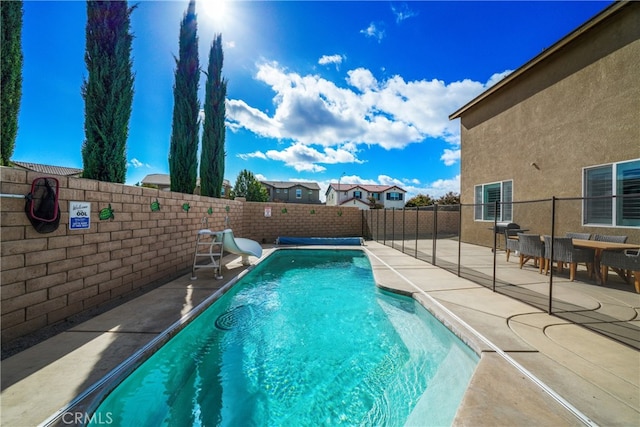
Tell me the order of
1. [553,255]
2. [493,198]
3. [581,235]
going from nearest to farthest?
[553,255]
[581,235]
[493,198]

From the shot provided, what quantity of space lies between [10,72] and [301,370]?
16.0 feet

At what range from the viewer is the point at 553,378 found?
6.15ft

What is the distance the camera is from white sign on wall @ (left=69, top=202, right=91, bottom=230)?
279cm

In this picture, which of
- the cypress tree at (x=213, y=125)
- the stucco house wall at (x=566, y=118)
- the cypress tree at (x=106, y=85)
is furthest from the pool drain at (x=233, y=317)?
the stucco house wall at (x=566, y=118)

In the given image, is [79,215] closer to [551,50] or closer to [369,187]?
[551,50]

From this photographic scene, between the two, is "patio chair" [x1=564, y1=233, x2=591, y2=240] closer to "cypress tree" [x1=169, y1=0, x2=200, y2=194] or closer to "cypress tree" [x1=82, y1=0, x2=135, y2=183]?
"cypress tree" [x1=82, y1=0, x2=135, y2=183]

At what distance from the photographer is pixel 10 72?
2871 mm

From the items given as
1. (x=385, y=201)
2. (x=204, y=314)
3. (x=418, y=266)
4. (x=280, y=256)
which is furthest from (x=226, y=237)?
(x=385, y=201)

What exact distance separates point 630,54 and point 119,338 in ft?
32.4

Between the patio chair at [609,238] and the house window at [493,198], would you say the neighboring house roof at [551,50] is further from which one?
the patio chair at [609,238]

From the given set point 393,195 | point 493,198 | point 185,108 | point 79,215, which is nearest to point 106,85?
point 79,215

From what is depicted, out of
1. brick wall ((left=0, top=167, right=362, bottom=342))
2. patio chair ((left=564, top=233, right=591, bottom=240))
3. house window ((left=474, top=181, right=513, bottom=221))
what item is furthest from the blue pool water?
house window ((left=474, top=181, right=513, bottom=221))

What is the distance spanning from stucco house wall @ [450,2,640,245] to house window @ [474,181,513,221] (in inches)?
9.2

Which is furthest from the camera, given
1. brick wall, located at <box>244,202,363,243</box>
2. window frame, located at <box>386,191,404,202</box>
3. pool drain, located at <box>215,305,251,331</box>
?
window frame, located at <box>386,191,404,202</box>
